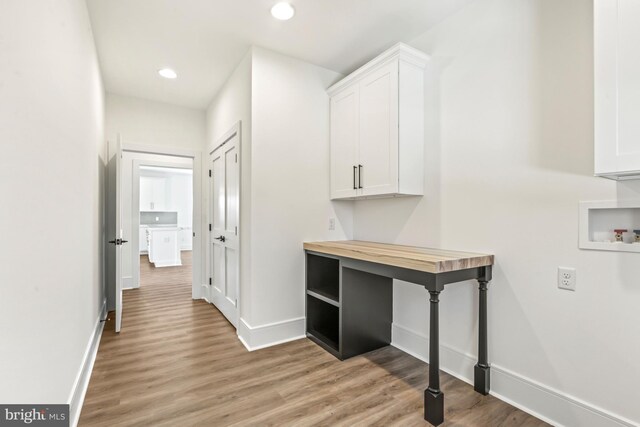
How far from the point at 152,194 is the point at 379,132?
889cm

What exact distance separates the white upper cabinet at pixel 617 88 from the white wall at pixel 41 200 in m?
2.24

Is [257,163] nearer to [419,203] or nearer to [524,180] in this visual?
[419,203]

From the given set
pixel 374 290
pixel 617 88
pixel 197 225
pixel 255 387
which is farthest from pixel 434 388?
pixel 197 225

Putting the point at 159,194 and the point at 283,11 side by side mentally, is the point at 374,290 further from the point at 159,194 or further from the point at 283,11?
the point at 159,194

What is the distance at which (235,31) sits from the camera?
2.57 m

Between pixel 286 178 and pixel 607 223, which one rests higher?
pixel 286 178

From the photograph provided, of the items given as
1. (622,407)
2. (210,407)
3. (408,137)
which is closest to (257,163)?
(408,137)

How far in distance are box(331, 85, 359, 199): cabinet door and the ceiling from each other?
0.43 m

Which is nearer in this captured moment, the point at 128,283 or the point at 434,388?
the point at 434,388

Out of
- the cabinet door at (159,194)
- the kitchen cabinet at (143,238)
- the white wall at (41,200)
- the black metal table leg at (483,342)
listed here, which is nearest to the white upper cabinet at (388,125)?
the black metal table leg at (483,342)

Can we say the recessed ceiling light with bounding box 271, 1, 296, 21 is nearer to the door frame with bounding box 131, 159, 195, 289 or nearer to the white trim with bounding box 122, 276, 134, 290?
the door frame with bounding box 131, 159, 195, 289

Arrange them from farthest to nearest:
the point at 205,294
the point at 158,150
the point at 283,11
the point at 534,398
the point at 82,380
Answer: the point at 205,294, the point at 158,150, the point at 283,11, the point at 82,380, the point at 534,398

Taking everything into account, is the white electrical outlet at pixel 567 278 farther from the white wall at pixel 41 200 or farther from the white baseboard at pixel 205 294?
the white baseboard at pixel 205 294

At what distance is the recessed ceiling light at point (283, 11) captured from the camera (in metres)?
2.24
